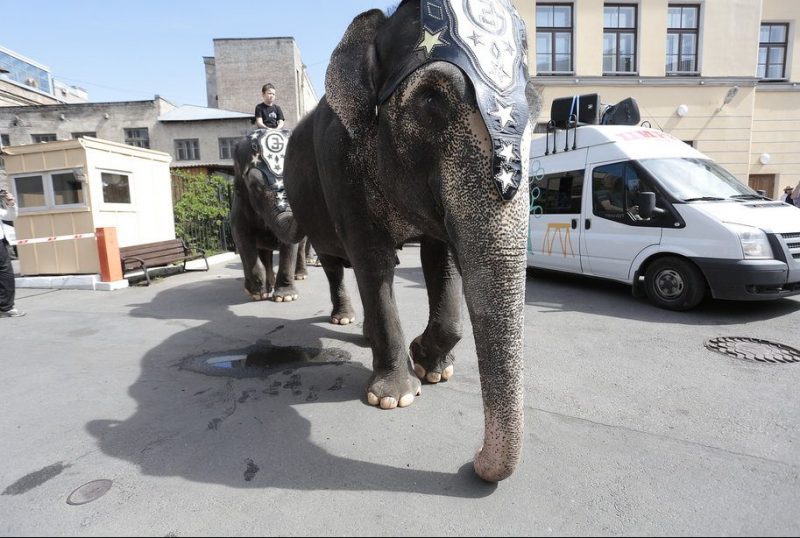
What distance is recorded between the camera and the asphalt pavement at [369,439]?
2006 millimetres

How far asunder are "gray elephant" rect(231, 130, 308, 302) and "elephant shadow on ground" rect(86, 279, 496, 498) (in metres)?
1.73

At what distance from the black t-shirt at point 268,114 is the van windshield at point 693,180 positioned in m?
5.35

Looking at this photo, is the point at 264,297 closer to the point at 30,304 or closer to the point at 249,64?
the point at 30,304

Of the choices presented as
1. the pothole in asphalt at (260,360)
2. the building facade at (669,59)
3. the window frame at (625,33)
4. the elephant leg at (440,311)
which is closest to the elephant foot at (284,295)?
the pothole in asphalt at (260,360)

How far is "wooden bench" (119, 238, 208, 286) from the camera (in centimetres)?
881

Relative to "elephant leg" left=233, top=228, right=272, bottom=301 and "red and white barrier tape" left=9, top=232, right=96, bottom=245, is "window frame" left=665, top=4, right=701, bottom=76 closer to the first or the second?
"elephant leg" left=233, top=228, right=272, bottom=301

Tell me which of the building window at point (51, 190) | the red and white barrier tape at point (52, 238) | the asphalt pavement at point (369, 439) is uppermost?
the building window at point (51, 190)

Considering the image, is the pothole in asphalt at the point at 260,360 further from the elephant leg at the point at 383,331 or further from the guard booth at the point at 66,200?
the guard booth at the point at 66,200

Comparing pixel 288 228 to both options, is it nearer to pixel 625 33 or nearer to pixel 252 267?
pixel 252 267

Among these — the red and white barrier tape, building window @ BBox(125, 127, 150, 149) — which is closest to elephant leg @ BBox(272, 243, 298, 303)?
the red and white barrier tape

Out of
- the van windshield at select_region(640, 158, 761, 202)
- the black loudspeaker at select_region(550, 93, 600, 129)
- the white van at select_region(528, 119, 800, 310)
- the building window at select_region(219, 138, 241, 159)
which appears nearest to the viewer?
the white van at select_region(528, 119, 800, 310)

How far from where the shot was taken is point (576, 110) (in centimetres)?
773

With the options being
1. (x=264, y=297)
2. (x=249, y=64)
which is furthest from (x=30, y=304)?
(x=249, y=64)

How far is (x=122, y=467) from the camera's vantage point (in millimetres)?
2434
